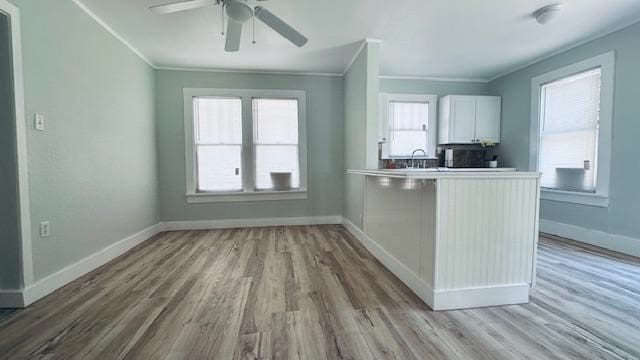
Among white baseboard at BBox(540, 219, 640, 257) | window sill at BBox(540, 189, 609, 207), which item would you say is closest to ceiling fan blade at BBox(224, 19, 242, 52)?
window sill at BBox(540, 189, 609, 207)

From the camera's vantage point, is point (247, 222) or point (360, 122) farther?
point (247, 222)

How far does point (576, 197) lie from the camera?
3.68 metres

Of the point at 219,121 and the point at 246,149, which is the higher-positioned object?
the point at 219,121

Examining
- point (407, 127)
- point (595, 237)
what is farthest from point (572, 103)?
point (407, 127)

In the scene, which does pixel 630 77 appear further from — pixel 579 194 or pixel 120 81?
pixel 120 81

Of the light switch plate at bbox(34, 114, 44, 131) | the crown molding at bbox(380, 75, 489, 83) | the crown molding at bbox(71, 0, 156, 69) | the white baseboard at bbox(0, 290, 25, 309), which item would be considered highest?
the crown molding at bbox(380, 75, 489, 83)

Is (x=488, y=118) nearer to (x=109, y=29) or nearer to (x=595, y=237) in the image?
(x=595, y=237)

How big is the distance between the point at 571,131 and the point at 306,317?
4.33 meters

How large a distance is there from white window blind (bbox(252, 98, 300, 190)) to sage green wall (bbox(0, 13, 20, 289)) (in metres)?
2.86

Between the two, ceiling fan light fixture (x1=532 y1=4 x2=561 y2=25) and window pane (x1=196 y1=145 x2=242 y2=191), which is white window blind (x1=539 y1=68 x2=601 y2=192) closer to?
ceiling fan light fixture (x1=532 y1=4 x2=561 y2=25)

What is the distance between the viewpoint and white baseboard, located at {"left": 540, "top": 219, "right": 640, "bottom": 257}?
3.09m

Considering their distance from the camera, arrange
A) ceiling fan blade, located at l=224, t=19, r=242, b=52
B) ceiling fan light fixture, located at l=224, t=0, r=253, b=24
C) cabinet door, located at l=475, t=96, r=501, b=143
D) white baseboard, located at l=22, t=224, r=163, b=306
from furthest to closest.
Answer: cabinet door, located at l=475, t=96, r=501, b=143
ceiling fan blade, located at l=224, t=19, r=242, b=52
ceiling fan light fixture, located at l=224, t=0, r=253, b=24
white baseboard, located at l=22, t=224, r=163, b=306

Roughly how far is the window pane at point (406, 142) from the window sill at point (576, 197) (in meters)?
1.90

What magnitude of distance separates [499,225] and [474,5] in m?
2.12
